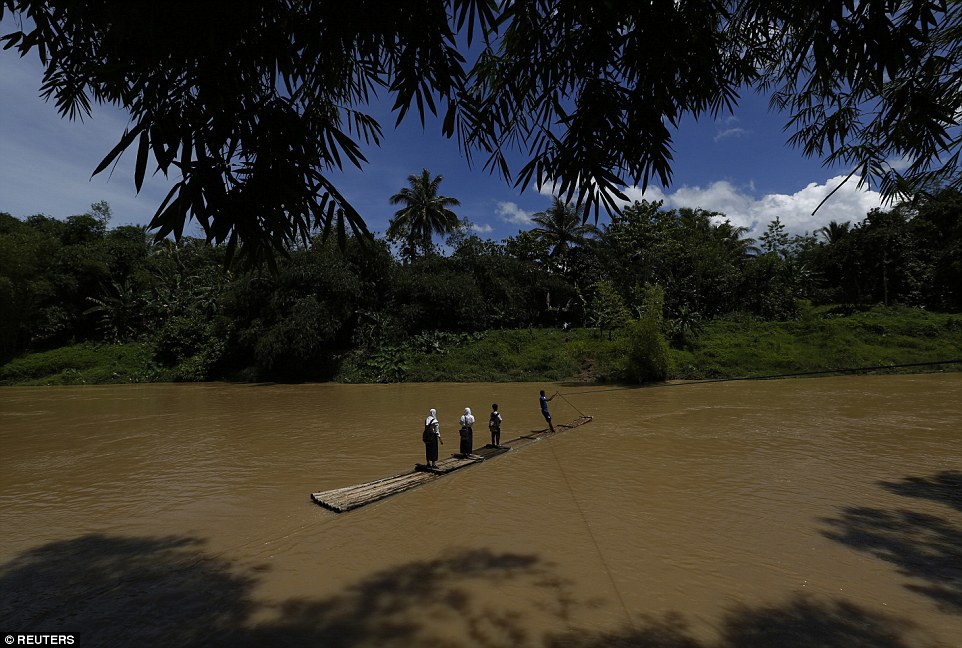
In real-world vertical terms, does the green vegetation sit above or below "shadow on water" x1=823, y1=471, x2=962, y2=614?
A: above

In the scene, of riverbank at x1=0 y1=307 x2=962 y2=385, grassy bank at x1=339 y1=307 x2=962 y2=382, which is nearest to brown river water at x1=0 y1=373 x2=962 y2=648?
grassy bank at x1=339 y1=307 x2=962 y2=382

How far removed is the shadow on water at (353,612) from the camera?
412cm

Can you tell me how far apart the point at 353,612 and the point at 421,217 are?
32375mm

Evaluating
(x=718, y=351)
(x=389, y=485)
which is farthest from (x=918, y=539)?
(x=718, y=351)

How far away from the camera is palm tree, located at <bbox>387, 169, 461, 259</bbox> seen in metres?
34.9

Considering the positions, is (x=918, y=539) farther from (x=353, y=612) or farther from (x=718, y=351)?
(x=718, y=351)

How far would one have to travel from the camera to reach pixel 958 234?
18.2 ft

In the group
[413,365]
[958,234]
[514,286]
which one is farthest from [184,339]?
[958,234]

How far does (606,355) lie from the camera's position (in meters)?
24.5

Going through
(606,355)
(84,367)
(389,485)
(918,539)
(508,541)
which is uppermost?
(84,367)

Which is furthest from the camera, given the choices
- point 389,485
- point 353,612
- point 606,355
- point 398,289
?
point 398,289

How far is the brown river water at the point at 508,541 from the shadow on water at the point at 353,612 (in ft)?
0.08

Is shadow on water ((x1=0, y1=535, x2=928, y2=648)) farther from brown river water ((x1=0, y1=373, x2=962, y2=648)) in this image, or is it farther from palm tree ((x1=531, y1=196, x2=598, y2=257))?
palm tree ((x1=531, y1=196, x2=598, y2=257))

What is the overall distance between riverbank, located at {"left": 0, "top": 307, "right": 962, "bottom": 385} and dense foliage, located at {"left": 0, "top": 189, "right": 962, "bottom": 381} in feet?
1.76
